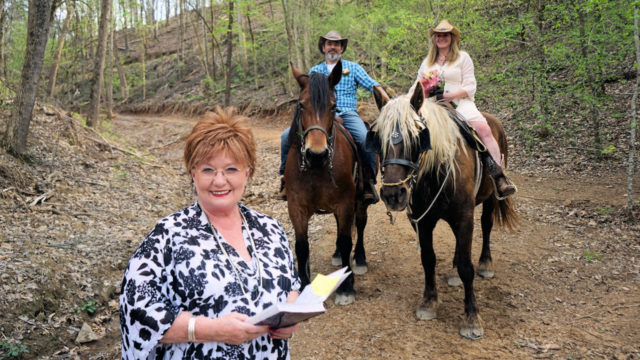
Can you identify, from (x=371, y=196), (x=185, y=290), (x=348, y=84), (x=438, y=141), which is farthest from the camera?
(x=348, y=84)

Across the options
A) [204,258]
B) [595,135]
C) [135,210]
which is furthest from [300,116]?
[595,135]

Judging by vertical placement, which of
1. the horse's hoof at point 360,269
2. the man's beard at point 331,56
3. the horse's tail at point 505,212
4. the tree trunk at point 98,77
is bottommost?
the horse's hoof at point 360,269

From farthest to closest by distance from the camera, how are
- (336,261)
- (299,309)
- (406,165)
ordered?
(336,261), (406,165), (299,309)

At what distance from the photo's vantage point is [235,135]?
67.3 inches

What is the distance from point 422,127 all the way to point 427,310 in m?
1.94

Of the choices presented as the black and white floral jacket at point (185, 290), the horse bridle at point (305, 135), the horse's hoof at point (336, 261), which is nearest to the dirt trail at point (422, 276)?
the horse's hoof at point (336, 261)

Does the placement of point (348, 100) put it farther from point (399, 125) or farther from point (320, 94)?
point (399, 125)

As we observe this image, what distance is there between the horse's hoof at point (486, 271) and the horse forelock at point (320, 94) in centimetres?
286

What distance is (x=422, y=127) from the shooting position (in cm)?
334

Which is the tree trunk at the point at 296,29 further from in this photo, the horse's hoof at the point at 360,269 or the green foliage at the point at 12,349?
the green foliage at the point at 12,349

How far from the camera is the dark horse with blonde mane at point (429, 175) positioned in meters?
3.26

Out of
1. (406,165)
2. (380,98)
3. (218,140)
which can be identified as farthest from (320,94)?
(218,140)

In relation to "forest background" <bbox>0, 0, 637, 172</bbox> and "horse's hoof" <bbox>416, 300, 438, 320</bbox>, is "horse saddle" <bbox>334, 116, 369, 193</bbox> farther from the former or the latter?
"forest background" <bbox>0, 0, 637, 172</bbox>

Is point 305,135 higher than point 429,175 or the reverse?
higher
